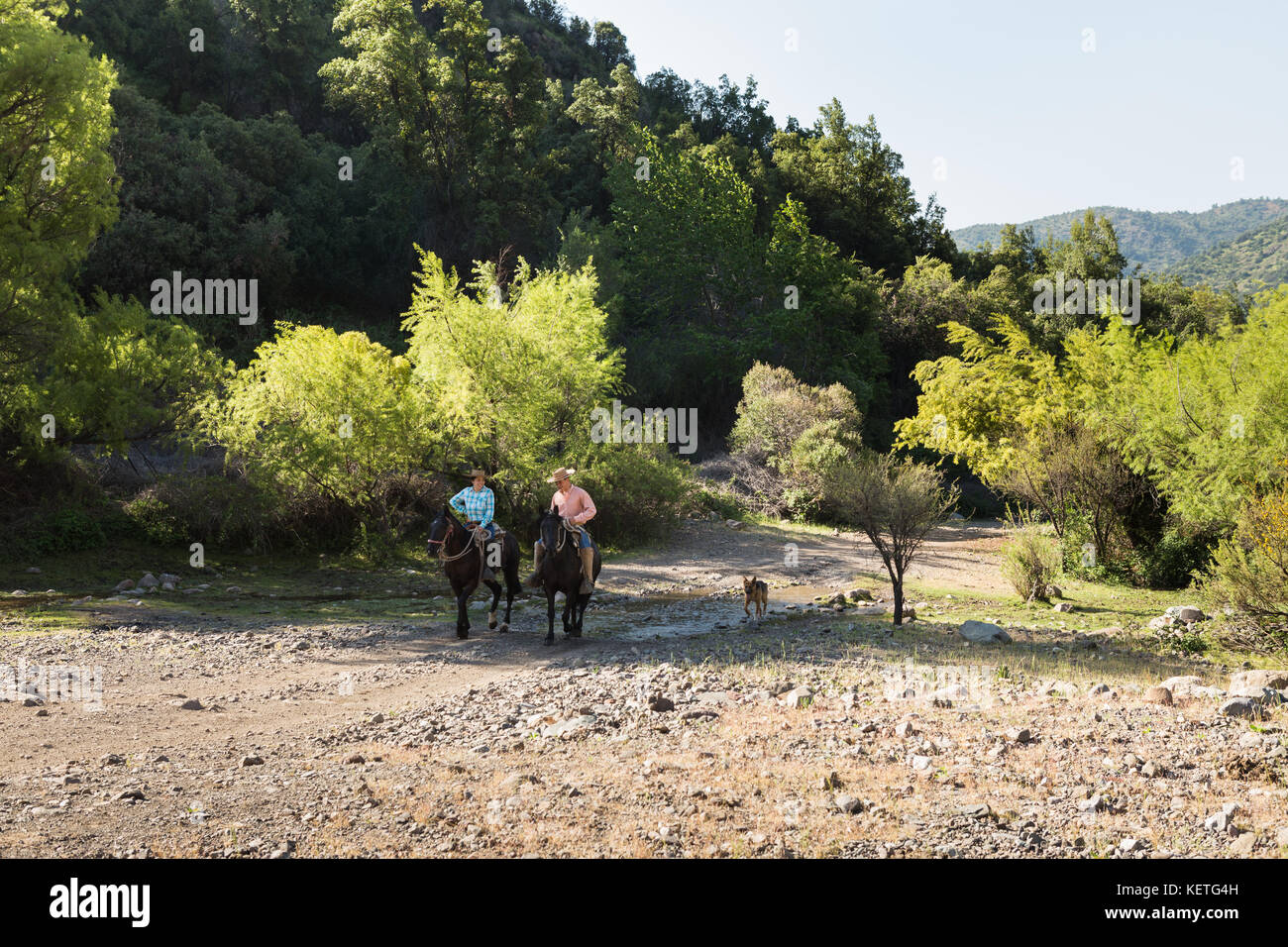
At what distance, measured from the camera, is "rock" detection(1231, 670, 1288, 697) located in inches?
384

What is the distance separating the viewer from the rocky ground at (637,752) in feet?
19.0

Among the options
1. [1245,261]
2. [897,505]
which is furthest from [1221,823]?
[1245,261]

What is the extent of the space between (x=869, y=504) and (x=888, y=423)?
39713mm

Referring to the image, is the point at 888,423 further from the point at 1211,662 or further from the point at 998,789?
the point at 998,789

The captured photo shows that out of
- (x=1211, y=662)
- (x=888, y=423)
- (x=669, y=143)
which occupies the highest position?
(x=669, y=143)

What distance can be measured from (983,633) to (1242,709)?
560cm

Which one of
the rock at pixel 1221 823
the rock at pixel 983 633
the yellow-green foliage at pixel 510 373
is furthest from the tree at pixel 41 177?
the rock at pixel 1221 823

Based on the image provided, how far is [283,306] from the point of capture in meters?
42.7

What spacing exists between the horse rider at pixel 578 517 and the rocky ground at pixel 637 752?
48.9 inches

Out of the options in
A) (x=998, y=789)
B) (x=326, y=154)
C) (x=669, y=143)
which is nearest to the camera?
(x=998, y=789)

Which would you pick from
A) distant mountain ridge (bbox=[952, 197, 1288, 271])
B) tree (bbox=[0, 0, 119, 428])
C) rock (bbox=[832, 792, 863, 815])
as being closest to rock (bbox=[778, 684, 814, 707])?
rock (bbox=[832, 792, 863, 815])
